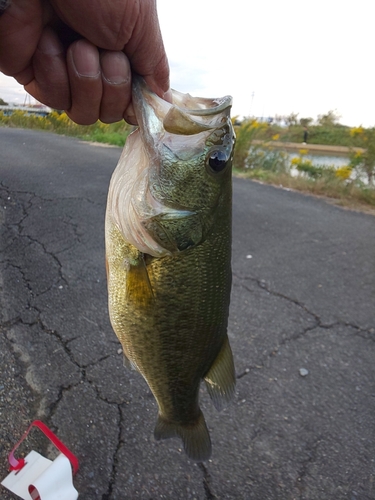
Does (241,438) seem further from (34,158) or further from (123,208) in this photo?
(34,158)

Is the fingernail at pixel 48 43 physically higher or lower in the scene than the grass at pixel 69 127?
higher

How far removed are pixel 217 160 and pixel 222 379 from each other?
85 centimetres

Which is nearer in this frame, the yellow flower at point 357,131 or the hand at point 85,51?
the hand at point 85,51

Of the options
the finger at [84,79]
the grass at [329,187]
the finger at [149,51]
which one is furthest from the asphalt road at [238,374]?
the grass at [329,187]

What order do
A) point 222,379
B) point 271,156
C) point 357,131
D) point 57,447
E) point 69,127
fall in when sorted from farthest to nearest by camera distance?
point 69,127
point 271,156
point 357,131
point 57,447
point 222,379

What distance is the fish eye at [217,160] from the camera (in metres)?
1.38

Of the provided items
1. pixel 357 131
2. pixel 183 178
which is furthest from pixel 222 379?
pixel 357 131

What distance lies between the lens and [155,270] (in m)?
1.43

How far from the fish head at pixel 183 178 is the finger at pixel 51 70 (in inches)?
9.9

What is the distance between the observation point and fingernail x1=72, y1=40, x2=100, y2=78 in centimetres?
126

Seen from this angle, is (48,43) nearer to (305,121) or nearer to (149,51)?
(149,51)

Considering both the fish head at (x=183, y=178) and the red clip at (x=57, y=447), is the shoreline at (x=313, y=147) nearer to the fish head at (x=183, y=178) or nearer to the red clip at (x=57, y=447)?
the fish head at (x=183, y=178)

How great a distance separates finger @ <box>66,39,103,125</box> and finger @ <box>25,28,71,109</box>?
3cm

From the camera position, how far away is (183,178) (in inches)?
54.6
